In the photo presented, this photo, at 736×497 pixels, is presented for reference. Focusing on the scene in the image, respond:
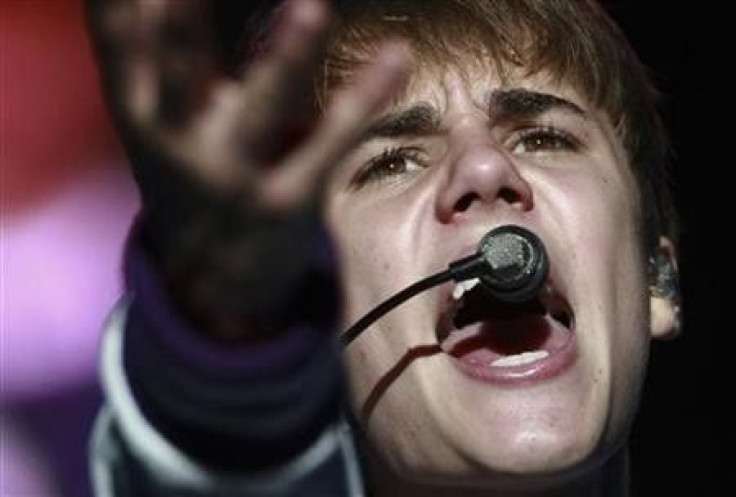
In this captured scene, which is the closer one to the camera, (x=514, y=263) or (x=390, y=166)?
(x=514, y=263)

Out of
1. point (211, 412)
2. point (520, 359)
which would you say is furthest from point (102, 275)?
point (211, 412)

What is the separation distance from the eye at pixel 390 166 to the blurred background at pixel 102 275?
0.45 meters

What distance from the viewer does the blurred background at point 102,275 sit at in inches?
73.6

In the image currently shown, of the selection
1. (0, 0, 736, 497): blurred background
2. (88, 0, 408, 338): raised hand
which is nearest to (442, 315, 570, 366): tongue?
(88, 0, 408, 338): raised hand

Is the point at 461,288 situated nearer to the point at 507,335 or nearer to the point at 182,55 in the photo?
the point at 507,335

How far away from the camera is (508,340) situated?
136 cm

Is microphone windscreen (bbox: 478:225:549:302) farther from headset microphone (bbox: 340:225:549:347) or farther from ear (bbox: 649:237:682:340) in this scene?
ear (bbox: 649:237:682:340)

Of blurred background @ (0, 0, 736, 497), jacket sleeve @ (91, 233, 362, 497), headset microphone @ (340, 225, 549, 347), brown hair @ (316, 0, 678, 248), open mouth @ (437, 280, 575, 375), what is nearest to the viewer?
jacket sleeve @ (91, 233, 362, 497)

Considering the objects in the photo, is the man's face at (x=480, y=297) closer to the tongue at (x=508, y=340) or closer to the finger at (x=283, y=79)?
the tongue at (x=508, y=340)

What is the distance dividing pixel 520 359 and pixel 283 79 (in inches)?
21.7

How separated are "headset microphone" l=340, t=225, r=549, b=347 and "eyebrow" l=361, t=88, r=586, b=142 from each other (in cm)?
16

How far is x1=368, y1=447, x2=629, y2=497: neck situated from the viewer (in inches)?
52.2

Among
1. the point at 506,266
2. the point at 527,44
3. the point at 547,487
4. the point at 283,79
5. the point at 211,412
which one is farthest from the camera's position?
the point at 527,44

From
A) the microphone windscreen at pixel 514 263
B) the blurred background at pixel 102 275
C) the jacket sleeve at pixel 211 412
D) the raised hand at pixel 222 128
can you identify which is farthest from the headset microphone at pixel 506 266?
the blurred background at pixel 102 275
